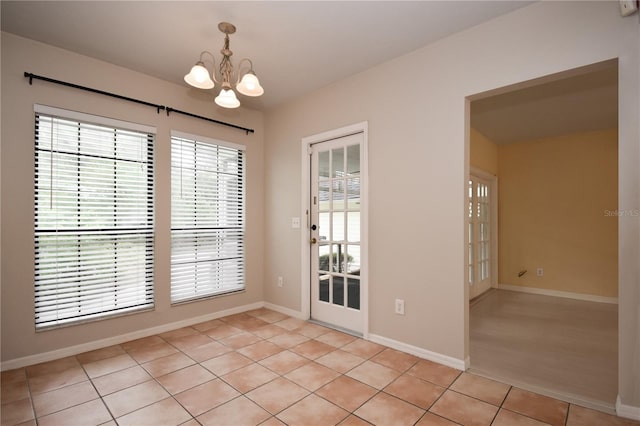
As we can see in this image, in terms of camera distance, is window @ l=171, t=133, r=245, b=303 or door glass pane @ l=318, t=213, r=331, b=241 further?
door glass pane @ l=318, t=213, r=331, b=241

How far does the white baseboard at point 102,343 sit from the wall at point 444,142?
74.8 inches

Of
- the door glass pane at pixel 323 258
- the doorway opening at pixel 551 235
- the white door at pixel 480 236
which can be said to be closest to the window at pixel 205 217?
the door glass pane at pixel 323 258

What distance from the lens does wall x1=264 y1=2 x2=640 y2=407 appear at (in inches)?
73.2

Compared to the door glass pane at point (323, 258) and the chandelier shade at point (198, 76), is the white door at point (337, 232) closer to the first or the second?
the door glass pane at point (323, 258)

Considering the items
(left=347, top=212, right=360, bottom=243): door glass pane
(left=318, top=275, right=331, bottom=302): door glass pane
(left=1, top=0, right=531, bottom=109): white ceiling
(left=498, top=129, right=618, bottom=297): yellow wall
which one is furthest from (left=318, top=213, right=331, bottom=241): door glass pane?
(left=498, top=129, right=618, bottom=297): yellow wall

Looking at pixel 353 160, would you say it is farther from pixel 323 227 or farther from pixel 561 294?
pixel 561 294

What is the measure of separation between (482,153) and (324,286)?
134 inches

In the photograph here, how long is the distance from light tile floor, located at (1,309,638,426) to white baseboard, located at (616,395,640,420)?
0.06 meters

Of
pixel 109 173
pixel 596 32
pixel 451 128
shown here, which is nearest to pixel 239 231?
pixel 109 173

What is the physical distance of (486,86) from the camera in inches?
93.4

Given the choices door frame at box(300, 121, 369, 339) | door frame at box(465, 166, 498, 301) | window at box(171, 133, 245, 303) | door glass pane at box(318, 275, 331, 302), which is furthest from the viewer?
door frame at box(465, 166, 498, 301)

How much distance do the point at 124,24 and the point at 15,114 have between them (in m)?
1.14

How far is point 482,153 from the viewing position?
16.4 ft

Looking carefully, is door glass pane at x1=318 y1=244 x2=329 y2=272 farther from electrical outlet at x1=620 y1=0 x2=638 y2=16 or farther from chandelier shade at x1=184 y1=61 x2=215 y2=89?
electrical outlet at x1=620 y1=0 x2=638 y2=16
